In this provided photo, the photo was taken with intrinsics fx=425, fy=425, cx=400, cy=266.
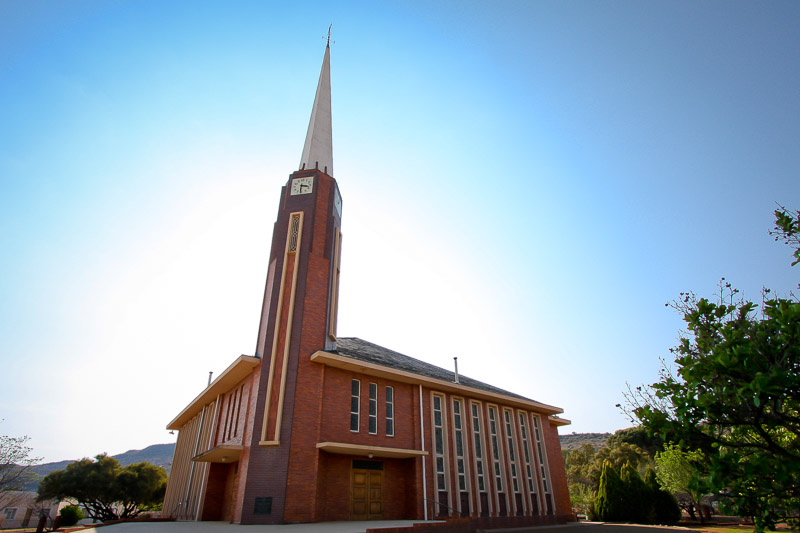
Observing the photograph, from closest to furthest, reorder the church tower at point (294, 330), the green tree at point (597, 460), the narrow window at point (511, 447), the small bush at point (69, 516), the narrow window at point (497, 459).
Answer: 1. the church tower at point (294, 330)
2. the narrow window at point (497, 459)
3. the narrow window at point (511, 447)
4. the small bush at point (69, 516)
5. the green tree at point (597, 460)

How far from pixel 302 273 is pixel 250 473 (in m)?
7.80

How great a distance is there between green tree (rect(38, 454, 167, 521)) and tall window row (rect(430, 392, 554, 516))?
30786 millimetres

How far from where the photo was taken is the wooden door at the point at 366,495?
16.1 metres

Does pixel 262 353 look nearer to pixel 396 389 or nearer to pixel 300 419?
pixel 300 419

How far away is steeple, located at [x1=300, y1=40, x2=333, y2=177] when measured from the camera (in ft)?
72.9

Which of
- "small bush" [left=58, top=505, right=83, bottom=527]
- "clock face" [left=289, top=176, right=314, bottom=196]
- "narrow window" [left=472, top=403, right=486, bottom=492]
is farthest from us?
"small bush" [left=58, top=505, right=83, bottom=527]

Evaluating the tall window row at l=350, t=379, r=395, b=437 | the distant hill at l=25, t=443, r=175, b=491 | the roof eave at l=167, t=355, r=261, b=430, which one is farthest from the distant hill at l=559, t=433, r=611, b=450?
the distant hill at l=25, t=443, r=175, b=491

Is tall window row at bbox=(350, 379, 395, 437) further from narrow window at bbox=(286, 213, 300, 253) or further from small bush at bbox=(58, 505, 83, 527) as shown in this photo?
small bush at bbox=(58, 505, 83, 527)

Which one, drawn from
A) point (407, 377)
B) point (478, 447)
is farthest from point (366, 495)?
point (478, 447)

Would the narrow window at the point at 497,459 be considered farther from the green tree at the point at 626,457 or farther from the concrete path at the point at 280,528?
the green tree at the point at 626,457

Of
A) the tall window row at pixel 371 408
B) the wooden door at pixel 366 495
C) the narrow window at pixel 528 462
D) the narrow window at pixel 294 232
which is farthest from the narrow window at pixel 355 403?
the narrow window at pixel 528 462

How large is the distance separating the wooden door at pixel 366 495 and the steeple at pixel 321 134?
1426 cm

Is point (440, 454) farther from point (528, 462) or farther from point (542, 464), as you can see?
point (542, 464)

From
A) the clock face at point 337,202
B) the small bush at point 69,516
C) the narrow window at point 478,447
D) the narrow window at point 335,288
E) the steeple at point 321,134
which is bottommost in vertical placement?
the small bush at point 69,516
